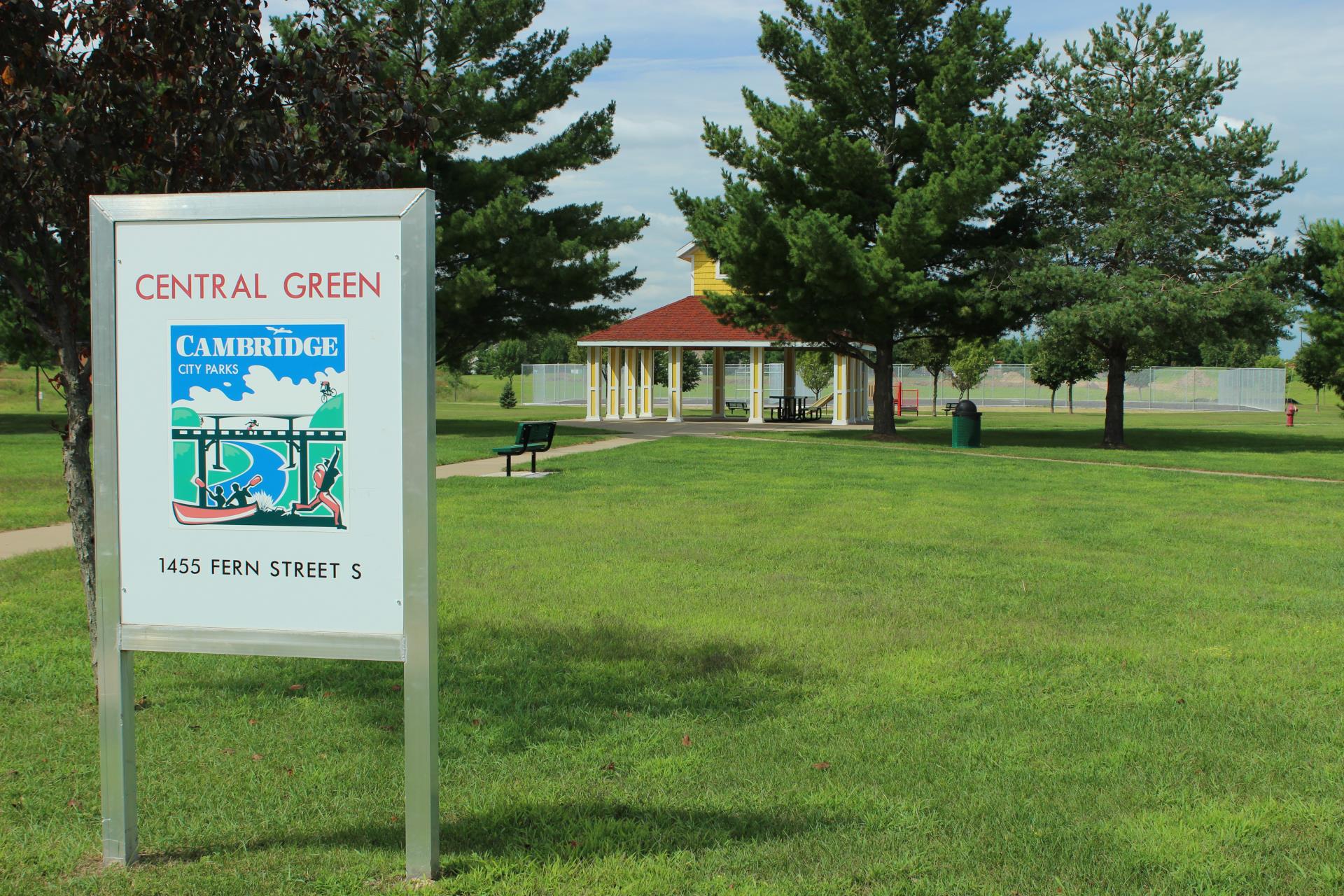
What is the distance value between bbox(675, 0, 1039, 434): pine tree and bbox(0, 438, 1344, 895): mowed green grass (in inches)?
692

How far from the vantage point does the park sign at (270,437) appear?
386 cm

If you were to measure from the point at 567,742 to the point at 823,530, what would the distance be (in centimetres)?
707

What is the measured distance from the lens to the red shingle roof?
131 feet

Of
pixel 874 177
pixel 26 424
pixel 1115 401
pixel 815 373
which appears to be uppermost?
pixel 874 177

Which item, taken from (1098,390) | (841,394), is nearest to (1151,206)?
(841,394)

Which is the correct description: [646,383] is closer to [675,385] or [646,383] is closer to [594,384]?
[594,384]

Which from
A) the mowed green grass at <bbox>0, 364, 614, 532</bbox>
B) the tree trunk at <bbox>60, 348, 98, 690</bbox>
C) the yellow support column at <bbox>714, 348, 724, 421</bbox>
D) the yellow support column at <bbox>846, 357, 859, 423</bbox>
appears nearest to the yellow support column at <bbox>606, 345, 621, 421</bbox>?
the mowed green grass at <bbox>0, 364, 614, 532</bbox>

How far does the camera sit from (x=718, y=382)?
45.3 metres

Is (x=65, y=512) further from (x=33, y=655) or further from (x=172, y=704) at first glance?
(x=172, y=704)

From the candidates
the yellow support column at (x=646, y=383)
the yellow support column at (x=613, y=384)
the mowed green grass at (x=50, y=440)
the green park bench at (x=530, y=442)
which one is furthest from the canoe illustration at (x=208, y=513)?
the yellow support column at (x=646, y=383)

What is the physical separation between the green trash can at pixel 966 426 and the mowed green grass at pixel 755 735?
17204mm

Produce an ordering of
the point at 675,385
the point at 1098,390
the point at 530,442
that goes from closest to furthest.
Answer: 1. the point at 530,442
2. the point at 675,385
3. the point at 1098,390

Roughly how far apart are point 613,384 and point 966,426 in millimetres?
17020

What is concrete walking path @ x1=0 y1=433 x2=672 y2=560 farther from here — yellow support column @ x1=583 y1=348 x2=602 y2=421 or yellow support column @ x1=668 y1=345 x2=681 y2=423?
yellow support column @ x1=583 y1=348 x2=602 y2=421
